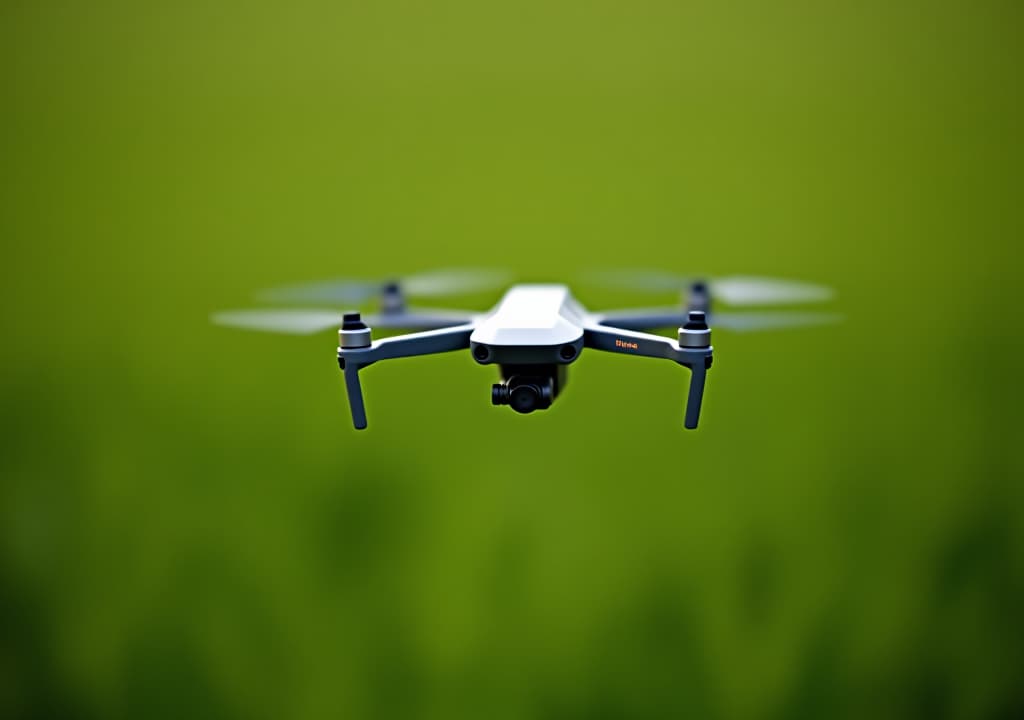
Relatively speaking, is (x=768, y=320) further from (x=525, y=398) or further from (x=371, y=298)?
(x=371, y=298)

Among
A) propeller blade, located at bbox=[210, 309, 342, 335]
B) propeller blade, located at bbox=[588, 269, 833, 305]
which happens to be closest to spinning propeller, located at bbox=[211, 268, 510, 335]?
propeller blade, located at bbox=[210, 309, 342, 335]

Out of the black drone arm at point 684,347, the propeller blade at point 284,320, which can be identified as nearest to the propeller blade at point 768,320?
the black drone arm at point 684,347

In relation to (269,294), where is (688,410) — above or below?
below

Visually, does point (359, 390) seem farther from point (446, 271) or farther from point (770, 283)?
point (770, 283)

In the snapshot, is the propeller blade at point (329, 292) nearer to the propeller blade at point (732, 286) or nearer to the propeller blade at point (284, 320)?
the propeller blade at point (284, 320)

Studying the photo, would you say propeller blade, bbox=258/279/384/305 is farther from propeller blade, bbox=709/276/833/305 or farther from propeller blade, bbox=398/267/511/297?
propeller blade, bbox=709/276/833/305

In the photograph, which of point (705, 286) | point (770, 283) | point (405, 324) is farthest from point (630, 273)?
point (405, 324)

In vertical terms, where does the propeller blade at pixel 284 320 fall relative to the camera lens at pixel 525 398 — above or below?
above
